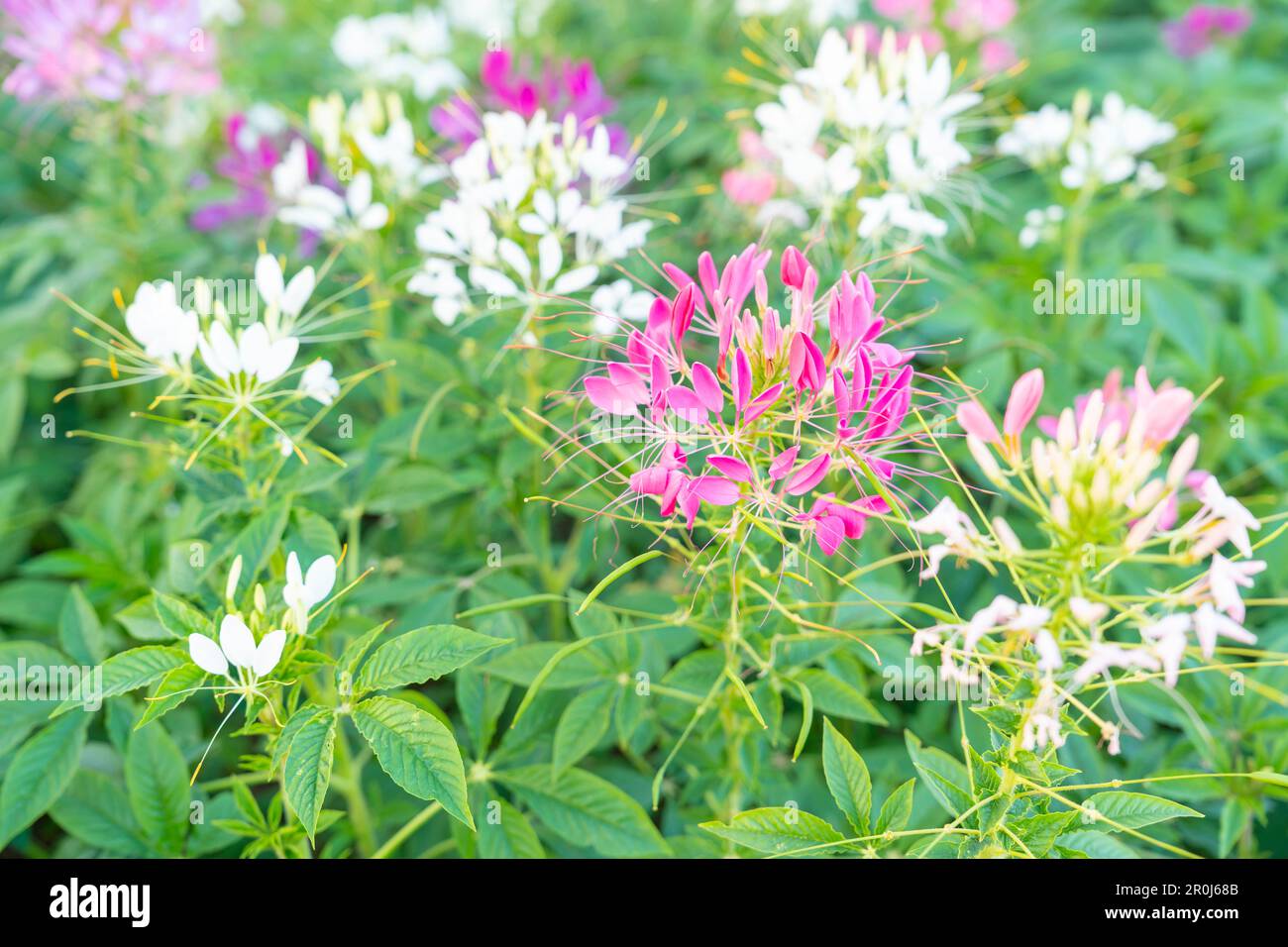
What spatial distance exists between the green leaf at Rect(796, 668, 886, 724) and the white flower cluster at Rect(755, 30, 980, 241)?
0.62 m

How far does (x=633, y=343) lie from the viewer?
42.1 inches

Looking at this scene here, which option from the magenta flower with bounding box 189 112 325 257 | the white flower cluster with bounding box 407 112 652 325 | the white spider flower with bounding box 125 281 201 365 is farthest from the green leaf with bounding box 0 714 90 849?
the magenta flower with bounding box 189 112 325 257

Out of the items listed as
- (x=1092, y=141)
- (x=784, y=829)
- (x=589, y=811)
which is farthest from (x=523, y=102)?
(x=784, y=829)

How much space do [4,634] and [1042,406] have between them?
1.93m

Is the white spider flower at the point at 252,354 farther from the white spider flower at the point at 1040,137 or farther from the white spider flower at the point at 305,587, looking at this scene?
the white spider flower at the point at 1040,137

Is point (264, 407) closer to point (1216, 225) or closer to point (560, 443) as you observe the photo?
point (560, 443)

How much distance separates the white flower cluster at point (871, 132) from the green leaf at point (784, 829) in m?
0.79

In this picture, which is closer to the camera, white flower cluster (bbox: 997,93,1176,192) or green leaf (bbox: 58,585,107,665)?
green leaf (bbox: 58,585,107,665)

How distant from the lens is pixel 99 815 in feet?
4.45

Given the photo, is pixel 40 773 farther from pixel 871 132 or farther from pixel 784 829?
pixel 871 132

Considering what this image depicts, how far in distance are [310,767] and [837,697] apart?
613mm

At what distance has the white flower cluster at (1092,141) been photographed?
5.76ft

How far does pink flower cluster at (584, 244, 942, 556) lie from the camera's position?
0.98 meters

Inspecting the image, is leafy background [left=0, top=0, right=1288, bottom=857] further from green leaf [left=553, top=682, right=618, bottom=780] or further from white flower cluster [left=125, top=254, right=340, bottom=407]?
white flower cluster [left=125, top=254, right=340, bottom=407]
